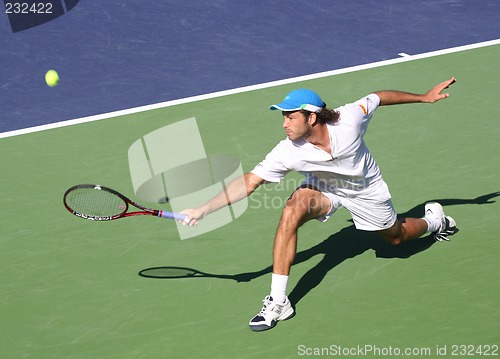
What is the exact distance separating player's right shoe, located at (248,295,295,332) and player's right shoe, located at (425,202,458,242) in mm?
1900

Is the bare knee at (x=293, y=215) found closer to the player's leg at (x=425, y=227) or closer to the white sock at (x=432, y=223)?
the player's leg at (x=425, y=227)

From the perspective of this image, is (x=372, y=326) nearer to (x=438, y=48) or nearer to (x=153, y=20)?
(x=438, y=48)

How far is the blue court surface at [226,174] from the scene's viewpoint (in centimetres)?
837

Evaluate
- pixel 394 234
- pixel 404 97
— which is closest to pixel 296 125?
pixel 404 97

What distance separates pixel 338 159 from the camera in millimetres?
8539

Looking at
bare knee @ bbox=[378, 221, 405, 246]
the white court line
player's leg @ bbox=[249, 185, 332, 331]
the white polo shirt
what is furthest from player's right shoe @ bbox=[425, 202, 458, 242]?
the white court line

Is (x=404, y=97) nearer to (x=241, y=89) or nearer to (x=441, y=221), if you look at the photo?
(x=441, y=221)

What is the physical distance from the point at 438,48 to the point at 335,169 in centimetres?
617

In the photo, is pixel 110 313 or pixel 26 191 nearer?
pixel 110 313

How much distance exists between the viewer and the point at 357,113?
8.68 meters

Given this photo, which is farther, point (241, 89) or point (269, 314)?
point (241, 89)

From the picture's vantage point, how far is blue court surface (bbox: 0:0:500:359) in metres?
8.37

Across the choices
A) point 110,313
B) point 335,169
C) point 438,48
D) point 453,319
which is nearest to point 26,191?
point 110,313

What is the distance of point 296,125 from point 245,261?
1619 mm
